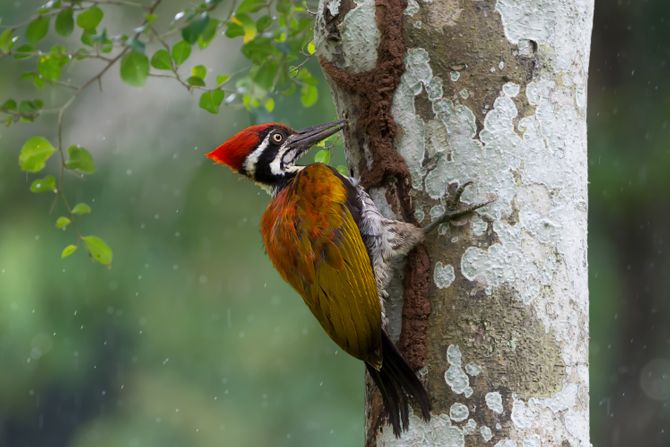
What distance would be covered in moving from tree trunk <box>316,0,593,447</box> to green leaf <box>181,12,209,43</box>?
0.45 m

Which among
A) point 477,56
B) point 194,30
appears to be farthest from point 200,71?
point 477,56

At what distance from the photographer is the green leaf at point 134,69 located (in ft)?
10.9

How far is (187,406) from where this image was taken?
9609 millimetres

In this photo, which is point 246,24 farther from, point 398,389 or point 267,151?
point 398,389

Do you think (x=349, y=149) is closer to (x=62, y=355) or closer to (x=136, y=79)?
(x=136, y=79)

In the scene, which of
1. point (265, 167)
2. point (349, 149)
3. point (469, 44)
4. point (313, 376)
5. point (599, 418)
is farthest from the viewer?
point (313, 376)

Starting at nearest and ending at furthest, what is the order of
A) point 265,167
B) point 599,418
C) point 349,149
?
1. point 349,149
2. point 265,167
3. point 599,418

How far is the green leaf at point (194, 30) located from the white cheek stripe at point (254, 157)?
2.15 ft

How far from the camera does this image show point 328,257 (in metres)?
3.20

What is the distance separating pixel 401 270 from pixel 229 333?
6.61m

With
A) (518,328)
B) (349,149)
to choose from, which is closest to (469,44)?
(349,149)

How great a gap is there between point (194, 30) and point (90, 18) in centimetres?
43

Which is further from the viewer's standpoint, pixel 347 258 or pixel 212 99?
pixel 212 99

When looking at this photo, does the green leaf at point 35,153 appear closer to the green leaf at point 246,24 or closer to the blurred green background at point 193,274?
the green leaf at point 246,24
